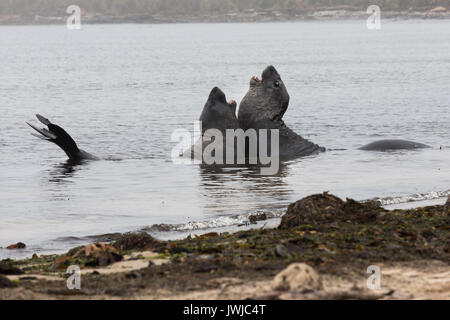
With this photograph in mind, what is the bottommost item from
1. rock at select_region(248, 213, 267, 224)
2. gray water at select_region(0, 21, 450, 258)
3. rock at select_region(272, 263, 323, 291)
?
gray water at select_region(0, 21, 450, 258)

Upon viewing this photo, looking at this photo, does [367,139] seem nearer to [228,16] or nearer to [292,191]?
[292,191]

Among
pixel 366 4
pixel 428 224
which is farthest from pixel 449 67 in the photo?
pixel 366 4

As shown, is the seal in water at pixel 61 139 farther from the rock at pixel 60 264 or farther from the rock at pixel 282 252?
the rock at pixel 282 252

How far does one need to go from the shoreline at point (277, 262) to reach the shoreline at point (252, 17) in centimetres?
14231

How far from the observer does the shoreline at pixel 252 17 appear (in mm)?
148375

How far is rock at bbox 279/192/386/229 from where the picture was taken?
873cm

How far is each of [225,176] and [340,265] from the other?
321 inches

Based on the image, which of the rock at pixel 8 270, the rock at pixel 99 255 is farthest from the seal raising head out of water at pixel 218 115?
the rock at pixel 8 270

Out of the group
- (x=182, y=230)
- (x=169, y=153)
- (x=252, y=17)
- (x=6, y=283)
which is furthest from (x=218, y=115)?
(x=252, y=17)

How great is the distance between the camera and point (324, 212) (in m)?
8.80

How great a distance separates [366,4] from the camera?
141 m

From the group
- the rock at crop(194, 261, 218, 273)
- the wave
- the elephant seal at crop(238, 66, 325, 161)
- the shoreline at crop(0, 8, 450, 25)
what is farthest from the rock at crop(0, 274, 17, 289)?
the shoreline at crop(0, 8, 450, 25)

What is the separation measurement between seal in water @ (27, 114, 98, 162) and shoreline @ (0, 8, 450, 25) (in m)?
135

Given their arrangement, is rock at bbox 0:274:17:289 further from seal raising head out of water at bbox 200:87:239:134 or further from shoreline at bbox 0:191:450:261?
seal raising head out of water at bbox 200:87:239:134
